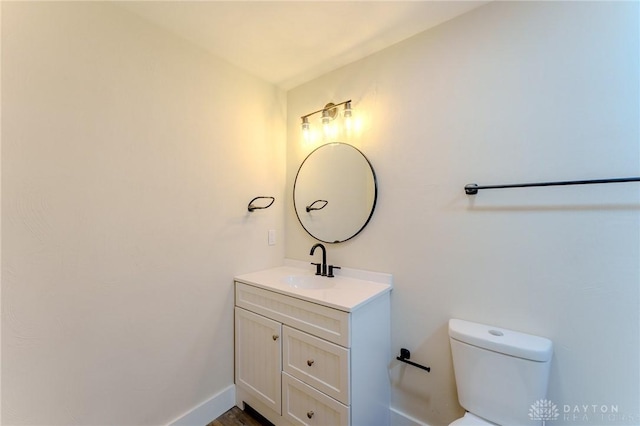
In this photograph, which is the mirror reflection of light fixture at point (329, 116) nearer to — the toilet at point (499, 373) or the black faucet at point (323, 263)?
the black faucet at point (323, 263)

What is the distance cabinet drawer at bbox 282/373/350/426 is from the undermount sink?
554 millimetres

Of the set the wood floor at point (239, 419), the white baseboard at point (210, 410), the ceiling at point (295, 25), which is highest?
the ceiling at point (295, 25)

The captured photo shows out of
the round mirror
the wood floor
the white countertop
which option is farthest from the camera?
the round mirror

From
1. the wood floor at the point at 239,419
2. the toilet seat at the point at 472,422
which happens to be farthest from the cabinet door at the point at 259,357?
the toilet seat at the point at 472,422

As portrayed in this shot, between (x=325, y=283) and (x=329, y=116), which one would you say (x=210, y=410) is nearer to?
(x=325, y=283)

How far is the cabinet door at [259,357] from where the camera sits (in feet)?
5.07

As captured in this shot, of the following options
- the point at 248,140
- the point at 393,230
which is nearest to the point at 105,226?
the point at 248,140

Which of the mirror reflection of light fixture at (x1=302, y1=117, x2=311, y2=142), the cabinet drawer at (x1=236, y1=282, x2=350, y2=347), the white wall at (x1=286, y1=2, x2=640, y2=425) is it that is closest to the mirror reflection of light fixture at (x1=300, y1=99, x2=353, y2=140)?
the mirror reflection of light fixture at (x1=302, y1=117, x2=311, y2=142)

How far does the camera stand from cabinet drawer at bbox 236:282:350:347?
128cm

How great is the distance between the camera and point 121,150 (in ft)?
4.38

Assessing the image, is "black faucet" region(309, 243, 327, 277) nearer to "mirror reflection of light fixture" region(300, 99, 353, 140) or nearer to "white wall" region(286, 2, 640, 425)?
"white wall" region(286, 2, 640, 425)

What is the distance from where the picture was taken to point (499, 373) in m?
1.13

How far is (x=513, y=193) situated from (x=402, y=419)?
4.61ft

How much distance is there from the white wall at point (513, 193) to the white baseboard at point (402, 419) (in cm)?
3
